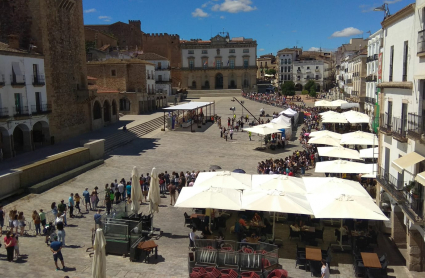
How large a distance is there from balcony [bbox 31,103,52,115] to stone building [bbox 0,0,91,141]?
72 cm

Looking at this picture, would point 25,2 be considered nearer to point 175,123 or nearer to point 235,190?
point 175,123

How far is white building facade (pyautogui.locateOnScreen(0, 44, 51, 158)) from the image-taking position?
24328 mm

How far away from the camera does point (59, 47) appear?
1208 inches

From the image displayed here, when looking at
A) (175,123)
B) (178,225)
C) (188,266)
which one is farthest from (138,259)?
(175,123)

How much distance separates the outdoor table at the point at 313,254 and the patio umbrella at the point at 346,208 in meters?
1.07

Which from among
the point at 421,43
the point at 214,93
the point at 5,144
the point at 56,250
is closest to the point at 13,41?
the point at 5,144

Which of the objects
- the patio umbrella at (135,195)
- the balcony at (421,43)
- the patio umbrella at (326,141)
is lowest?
the patio umbrella at (135,195)

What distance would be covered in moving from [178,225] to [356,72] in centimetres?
4695

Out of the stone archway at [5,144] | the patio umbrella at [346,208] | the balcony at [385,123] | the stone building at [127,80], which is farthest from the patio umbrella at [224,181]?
the stone building at [127,80]

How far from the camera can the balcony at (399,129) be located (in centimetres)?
1409

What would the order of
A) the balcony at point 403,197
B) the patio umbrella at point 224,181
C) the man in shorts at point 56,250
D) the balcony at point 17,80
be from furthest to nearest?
the balcony at point 17,80, the patio umbrella at point 224,181, the balcony at point 403,197, the man in shorts at point 56,250

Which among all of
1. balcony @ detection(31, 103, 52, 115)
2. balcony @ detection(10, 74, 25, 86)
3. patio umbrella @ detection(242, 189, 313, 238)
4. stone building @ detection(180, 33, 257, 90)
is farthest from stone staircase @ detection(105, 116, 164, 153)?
stone building @ detection(180, 33, 257, 90)

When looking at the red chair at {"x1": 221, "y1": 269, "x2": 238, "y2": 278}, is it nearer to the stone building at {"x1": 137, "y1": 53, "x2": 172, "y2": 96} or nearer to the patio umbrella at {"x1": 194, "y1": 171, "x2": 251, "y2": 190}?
the patio umbrella at {"x1": 194, "y1": 171, "x2": 251, "y2": 190}

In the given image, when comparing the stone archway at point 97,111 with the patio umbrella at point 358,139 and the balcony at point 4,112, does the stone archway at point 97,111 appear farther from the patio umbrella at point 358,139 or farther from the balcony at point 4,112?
the patio umbrella at point 358,139
